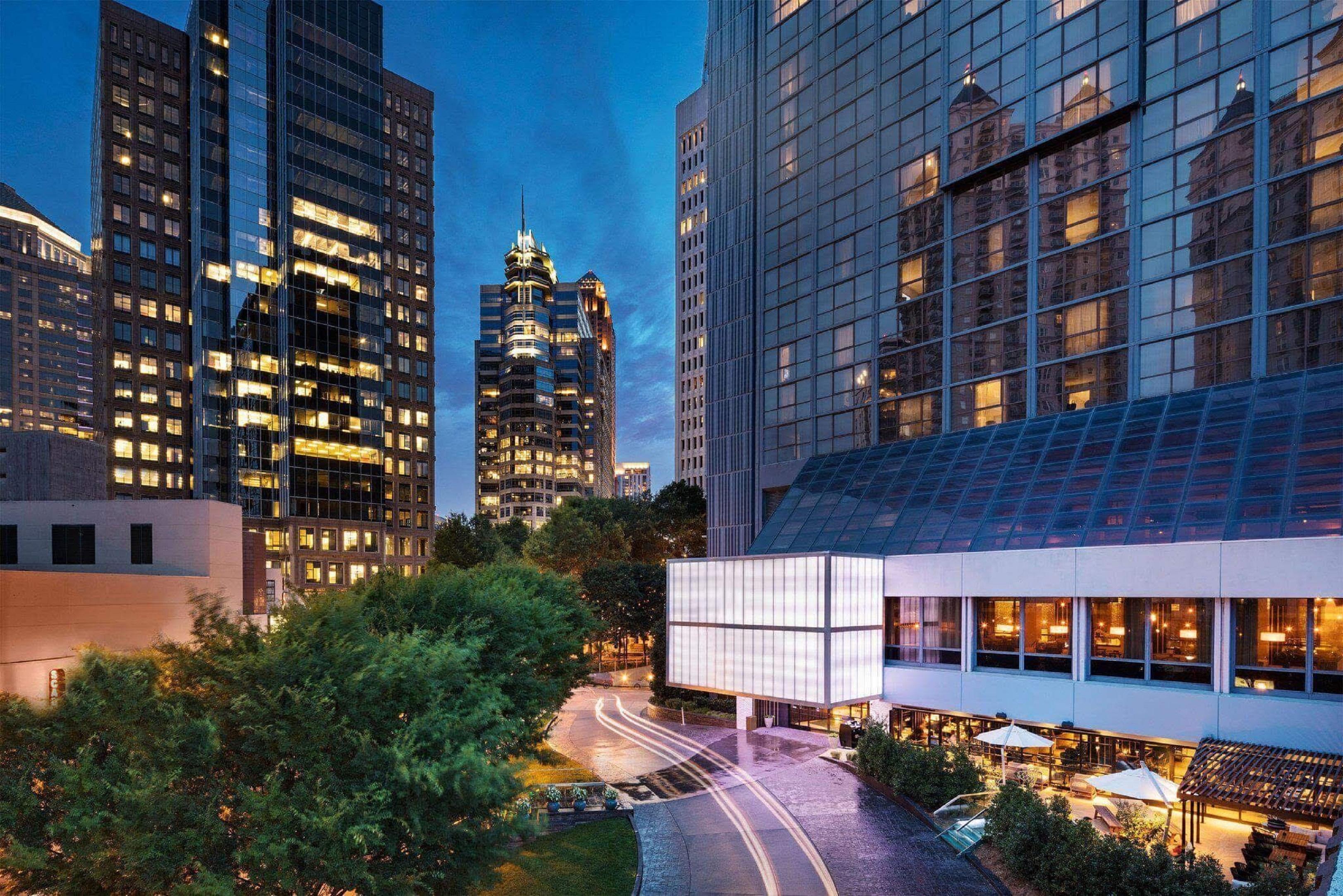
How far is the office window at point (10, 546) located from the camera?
31.6 m

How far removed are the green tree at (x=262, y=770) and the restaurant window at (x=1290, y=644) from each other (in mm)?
24202

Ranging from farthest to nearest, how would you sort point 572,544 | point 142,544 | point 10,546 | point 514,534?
1. point 514,534
2. point 572,544
3. point 142,544
4. point 10,546

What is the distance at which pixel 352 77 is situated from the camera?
320 feet

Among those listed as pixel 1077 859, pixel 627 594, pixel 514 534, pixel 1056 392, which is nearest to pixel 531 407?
pixel 514 534

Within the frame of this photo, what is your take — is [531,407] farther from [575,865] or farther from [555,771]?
[575,865]

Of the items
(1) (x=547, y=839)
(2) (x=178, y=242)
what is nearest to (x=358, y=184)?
(2) (x=178, y=242)

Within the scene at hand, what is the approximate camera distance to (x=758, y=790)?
30.0 meters

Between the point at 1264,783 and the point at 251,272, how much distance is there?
331ft

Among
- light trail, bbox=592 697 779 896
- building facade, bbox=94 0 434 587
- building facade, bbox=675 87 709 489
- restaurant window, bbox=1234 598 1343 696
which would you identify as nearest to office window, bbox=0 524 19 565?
light trail, bbox=592 697 779 896

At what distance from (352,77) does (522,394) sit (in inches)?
3747

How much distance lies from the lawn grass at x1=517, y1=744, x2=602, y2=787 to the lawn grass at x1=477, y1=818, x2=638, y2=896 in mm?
4072

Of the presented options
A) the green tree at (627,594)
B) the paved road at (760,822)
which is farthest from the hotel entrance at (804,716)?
the green tree at (627,594)

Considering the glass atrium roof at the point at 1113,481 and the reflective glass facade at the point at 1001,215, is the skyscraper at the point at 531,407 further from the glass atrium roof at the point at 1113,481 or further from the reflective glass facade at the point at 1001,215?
the glass atrium roof at the point at 1113,481

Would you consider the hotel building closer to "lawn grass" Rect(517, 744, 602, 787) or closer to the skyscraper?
"lawn grass" Rect(517, 744, 602, 787)
